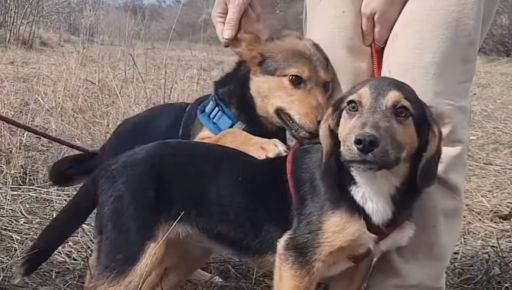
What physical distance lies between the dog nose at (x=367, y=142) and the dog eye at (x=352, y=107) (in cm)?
21

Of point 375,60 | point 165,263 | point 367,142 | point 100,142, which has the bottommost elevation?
point 100,142

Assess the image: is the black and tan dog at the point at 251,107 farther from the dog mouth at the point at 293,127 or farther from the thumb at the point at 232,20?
the thumb at the point at 232,20

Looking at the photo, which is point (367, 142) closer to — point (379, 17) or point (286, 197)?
point (286, 197)

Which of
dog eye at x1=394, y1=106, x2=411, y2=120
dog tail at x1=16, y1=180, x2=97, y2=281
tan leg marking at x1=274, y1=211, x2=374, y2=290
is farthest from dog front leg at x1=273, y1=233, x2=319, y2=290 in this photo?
dog tail at x1=16, y1=180, x2=97, y2=281

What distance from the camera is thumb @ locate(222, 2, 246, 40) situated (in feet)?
11.4

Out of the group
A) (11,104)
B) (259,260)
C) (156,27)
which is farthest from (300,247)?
(156,27)

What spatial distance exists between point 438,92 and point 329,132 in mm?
482

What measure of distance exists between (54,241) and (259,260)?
0.77 metres

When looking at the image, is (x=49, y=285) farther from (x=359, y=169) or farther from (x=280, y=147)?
(x=359, y=169)

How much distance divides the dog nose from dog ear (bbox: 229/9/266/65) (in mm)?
1392

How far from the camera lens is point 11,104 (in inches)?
239

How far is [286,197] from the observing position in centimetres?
283

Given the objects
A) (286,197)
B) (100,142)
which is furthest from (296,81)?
(100,142)

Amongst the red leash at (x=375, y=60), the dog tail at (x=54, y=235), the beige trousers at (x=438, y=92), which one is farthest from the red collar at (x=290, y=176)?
the dog tail at (x=54, y=235)
